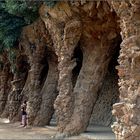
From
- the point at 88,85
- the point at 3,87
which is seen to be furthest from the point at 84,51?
the point at 3,87

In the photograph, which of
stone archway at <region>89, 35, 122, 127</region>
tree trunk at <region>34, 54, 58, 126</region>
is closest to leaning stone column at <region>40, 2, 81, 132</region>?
tree trunk at <region>34, 54, 58, 126</region>

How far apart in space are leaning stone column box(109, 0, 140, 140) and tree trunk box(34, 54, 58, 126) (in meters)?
8.47

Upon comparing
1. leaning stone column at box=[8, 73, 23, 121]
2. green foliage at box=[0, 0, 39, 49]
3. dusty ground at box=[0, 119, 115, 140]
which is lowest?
dusty ground at box=[0, 119, 115, 140]

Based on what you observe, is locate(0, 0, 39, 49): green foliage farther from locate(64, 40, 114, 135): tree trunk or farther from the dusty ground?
the dusty ground

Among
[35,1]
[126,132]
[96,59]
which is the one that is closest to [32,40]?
[35,1]

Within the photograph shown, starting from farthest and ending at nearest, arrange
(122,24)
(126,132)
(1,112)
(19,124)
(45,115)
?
(1,112)
(19,124)
(45,115)
(122,24)
(126,132)

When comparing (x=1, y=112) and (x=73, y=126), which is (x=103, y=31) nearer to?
(x=73, y=126)

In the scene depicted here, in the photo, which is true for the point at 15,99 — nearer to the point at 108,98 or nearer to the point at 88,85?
the point at 108,98

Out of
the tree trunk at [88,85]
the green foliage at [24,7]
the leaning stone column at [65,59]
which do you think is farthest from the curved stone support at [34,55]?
the tree trunk at [88,85]

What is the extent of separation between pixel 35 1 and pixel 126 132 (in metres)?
8.92

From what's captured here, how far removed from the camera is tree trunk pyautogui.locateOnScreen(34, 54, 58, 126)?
794 inches

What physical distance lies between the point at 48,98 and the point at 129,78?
30.1 feet

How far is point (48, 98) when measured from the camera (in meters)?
20.3

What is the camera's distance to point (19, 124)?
21938 millimetres
